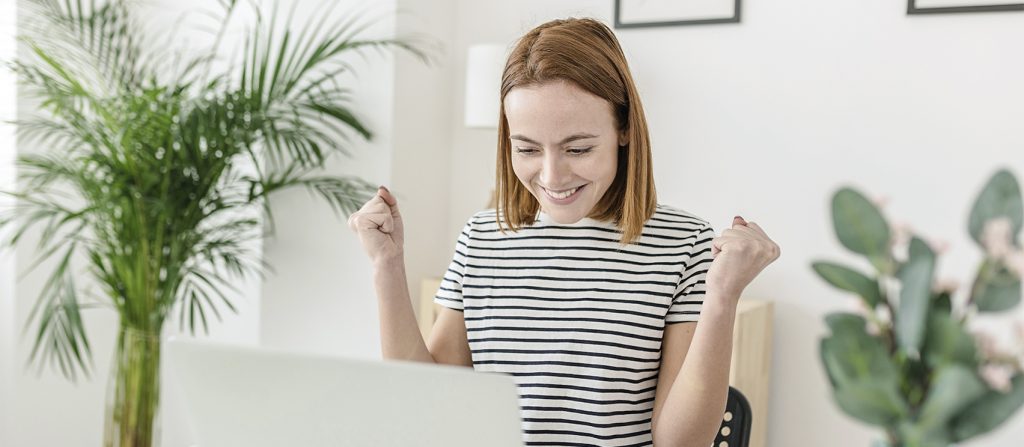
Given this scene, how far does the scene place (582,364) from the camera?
1.34 metres

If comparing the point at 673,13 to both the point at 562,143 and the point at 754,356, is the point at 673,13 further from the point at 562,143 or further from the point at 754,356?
the point at 562,143

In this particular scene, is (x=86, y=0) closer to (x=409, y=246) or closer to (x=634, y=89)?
(x=409, y=246)

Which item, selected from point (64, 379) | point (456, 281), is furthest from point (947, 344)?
point (64, 379)

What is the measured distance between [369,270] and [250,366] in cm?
215

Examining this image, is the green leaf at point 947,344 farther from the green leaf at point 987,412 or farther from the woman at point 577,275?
the woman at point 577,275

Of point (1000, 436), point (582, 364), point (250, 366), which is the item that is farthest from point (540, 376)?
point (1000, 436)

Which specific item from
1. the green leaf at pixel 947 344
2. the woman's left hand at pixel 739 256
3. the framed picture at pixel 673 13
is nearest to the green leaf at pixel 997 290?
the green leaf at pixel 947 344

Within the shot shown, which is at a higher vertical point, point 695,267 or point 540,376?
point 695,267

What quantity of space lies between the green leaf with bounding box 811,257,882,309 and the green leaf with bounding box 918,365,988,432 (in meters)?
0.05

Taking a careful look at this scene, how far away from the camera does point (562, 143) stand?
48.6 inches

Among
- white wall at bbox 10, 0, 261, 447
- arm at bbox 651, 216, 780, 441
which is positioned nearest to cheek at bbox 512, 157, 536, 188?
arm at bbox 651, 216, 780, 441

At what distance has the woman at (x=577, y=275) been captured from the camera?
124 cm

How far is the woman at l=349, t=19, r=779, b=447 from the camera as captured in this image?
48.6 inches

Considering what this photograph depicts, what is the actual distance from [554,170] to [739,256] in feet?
0.96
